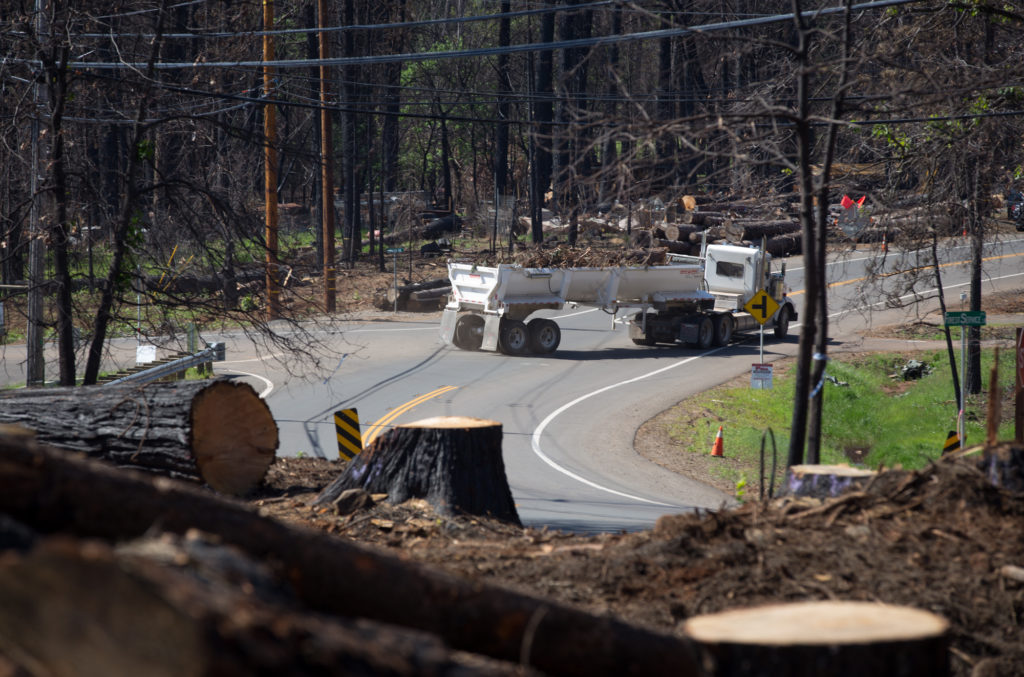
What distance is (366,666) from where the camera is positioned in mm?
2543

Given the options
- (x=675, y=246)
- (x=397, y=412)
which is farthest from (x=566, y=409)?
(x=675, y=246)

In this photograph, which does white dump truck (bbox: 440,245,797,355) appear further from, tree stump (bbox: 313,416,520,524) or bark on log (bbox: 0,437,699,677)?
bark on log (bbox: 0,437,699,677)

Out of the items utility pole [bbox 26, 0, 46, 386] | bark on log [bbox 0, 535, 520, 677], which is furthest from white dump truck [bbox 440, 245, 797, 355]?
bark on log [bbox 0, 535, 520, 677]

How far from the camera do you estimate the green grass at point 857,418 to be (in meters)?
18.1

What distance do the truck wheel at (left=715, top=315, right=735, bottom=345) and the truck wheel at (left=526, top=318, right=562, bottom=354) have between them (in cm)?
530

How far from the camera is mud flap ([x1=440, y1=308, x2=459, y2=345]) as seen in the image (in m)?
26.9

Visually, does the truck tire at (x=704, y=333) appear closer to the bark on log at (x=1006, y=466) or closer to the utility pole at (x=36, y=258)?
the utility pole at (x=36, y=258)

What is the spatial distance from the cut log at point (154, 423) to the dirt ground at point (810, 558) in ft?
6.26

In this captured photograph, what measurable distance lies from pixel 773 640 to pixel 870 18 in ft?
60.9

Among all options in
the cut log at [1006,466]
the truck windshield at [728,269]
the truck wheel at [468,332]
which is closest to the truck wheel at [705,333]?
the truck windshield at [728,269]

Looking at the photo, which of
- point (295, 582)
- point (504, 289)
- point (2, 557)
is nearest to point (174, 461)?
point (295, 582)

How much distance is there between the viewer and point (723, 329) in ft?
96.5

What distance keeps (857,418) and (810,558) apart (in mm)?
17264

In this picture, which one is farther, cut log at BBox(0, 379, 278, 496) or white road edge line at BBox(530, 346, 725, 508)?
white road edge line at BBox(530, 346, 725, 508)
